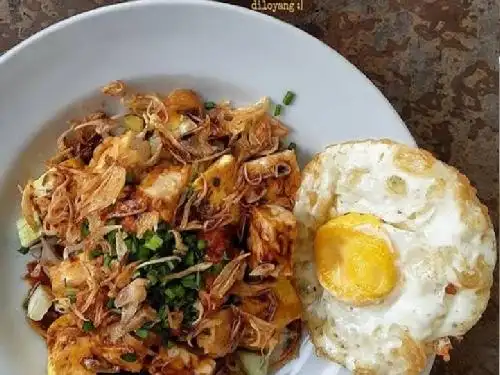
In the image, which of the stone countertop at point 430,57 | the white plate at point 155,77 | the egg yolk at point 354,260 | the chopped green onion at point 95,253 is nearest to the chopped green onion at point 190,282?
the chopped green onion at point 95,253

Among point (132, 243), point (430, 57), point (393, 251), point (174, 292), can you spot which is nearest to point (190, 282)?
point (174, 292)

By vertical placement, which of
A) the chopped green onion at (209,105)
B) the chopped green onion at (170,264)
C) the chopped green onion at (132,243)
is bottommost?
the chopped green onion at (170,264)

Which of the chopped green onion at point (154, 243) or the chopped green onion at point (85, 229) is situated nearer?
the chopped green onion at point (154, 243)

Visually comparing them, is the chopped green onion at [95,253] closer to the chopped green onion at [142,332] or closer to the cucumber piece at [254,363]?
the chopped green onion at [142,332]

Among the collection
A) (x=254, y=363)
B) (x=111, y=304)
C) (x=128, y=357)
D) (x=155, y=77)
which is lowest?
(x=254, y=363)

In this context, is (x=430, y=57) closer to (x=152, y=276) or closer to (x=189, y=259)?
(x=189, y=259)

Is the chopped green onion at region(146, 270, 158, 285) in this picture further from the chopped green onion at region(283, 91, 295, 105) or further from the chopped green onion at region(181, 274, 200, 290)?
the chopped green onion at region(283, 91, 295, 105)

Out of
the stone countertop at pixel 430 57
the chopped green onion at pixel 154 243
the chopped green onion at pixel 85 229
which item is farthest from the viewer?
the stone countertop at pixel 430 57
